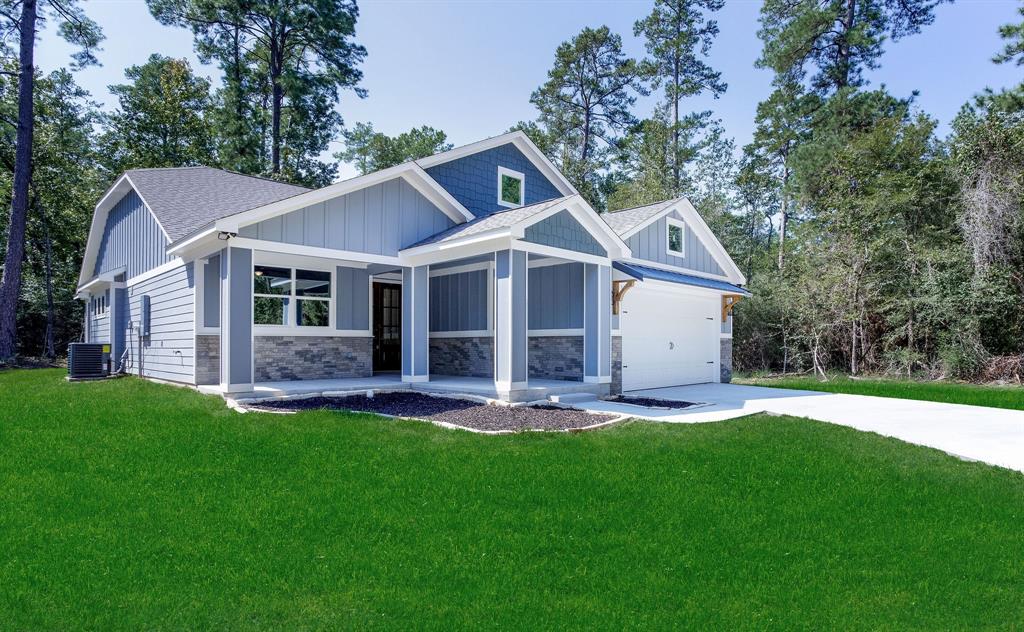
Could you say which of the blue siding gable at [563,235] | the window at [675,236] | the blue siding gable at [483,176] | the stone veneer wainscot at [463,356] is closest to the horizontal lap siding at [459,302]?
the stone veneer wainscot at [463,356]

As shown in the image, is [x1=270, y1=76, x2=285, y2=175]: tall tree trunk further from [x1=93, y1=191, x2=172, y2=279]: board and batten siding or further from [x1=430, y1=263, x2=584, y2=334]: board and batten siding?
[x1=430, y1=263, x2=584, y2=334]: board and batten siding

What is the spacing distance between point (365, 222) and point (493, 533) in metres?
7.49

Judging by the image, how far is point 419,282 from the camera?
10508 millimetres

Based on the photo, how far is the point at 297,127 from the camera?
85.2 ft

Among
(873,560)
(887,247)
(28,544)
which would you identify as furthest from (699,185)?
(28,544)

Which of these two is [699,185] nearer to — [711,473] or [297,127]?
[297,127]

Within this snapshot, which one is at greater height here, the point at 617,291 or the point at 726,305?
the point at 617,291

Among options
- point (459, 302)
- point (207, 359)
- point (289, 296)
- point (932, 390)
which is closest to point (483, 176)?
point (459, 302)

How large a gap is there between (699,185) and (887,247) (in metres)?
12.8

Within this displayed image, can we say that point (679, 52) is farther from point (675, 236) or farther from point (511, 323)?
point (511, 323)

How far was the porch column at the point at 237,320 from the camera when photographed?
848 centimetres

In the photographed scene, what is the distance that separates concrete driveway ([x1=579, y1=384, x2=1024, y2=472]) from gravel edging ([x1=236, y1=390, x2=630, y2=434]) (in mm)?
985

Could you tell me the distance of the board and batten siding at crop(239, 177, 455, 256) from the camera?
909cm

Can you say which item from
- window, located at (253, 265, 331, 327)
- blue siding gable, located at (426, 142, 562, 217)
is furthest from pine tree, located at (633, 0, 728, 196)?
window, located at (253, 265, 331, 327)
